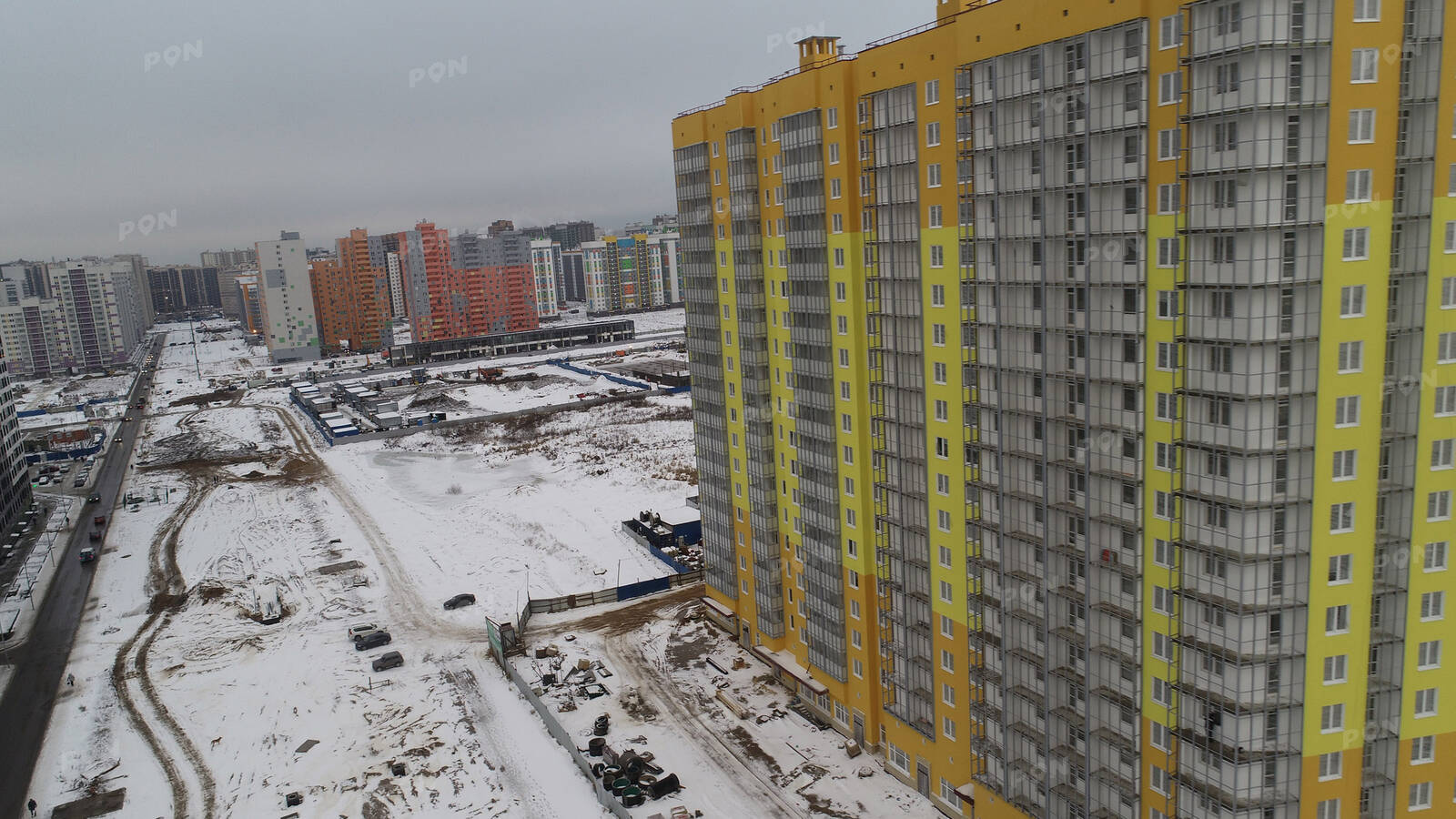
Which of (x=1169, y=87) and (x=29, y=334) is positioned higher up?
(x=1169, y=87)

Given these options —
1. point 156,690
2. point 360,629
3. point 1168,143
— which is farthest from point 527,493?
point 1168,143

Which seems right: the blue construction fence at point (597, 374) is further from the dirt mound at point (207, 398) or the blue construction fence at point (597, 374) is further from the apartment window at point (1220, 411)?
the apartment window at point (1220, 411)

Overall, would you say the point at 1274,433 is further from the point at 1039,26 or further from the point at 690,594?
the point at 690,594

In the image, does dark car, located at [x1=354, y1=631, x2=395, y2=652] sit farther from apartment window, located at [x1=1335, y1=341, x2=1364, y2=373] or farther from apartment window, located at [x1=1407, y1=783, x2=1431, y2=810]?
apartment window, located at [x1=1335, y1=341, x2=1364, y2=373]

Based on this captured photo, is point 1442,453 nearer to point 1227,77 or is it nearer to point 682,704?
point 1227,77

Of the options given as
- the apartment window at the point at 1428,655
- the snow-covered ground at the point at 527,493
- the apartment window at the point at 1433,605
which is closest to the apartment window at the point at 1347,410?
the apartment window at the point at 1433,605

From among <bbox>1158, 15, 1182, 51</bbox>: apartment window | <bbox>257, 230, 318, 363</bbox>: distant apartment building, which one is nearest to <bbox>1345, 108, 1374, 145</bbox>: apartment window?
<bbox>1158, 15, 1182, 51</bbox>: apartment window

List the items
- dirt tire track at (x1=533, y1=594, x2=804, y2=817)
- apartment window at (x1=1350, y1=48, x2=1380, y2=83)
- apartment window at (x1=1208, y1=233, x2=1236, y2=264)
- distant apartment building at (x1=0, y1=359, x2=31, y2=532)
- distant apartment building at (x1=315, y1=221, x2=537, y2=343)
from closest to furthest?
apartment window at (x1=1350, y1=48, x2=1380, y2=83) < apartment window at (x1=1208, y1=233, x2=1236, y2=264) < dirt tire track at (x1=533, y1=594, x2=804, y2=817) < distant apartment building at (x1=0, y1=359, x2=31, y2=532) < distant apartment building at (x1=315, y1=221, x2=537, y2=343)
